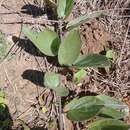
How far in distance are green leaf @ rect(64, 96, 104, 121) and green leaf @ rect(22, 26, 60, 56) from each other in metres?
0.29

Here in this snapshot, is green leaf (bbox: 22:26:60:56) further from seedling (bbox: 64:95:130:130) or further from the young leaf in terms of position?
seedling (bbox: 64:95:130:130)

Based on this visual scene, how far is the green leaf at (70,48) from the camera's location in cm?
181

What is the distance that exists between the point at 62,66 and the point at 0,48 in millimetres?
335

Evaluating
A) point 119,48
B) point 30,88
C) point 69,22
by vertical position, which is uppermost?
point 69,22

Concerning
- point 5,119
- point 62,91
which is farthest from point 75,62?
point 5,119

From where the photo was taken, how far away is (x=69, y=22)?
2053 millimetres

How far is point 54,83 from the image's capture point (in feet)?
6.05

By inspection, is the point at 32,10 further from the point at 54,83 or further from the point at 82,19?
the point at 54,83

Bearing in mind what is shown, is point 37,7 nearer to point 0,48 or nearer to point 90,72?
point 0,48

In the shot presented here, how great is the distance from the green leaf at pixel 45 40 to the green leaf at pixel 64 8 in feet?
0.52

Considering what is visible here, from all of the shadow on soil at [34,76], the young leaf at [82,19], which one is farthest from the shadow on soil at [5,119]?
the young leaf at [82,19]

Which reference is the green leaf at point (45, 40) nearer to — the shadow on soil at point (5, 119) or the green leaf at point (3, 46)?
the green leaf at point (3, 46)

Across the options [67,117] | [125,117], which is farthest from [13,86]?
[125,117]

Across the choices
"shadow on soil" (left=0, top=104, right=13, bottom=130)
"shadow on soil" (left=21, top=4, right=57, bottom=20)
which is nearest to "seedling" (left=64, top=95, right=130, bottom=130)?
"shadow on soil" (left=0, top=104, right=13, bottom=130)
